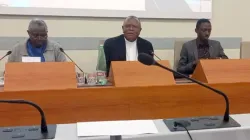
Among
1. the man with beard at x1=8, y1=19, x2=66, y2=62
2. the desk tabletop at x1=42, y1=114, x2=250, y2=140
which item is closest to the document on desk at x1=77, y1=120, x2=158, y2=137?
the desk tabletop at x1=42, y1=114, x2=250, y2=140

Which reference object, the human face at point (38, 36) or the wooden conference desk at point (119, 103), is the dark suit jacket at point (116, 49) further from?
the wooden conference desk at point (119, 103)

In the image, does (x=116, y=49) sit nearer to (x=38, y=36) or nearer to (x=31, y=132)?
(x=38, y=36)

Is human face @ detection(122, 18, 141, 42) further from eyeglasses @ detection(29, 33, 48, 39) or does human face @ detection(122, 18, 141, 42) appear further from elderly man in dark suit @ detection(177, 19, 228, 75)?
eyeglasses @ detection(29, 33, 48, 39)

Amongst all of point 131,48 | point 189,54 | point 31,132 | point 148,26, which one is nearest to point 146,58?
point 31,132

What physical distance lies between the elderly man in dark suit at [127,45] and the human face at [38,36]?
0.55 m

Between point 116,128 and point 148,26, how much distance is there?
291 cm

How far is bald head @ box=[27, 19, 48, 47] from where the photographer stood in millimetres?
2473

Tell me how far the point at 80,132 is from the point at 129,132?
0.51 feet

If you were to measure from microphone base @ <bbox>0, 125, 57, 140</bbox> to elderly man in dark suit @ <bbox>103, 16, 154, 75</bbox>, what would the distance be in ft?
5.58

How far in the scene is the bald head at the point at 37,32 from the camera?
247 cm

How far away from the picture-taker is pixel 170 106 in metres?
1.54

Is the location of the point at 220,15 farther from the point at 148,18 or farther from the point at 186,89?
the point at 186,89

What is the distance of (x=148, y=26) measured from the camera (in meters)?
3.70

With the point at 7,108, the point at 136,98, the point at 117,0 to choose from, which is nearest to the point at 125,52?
the point at 117,0
